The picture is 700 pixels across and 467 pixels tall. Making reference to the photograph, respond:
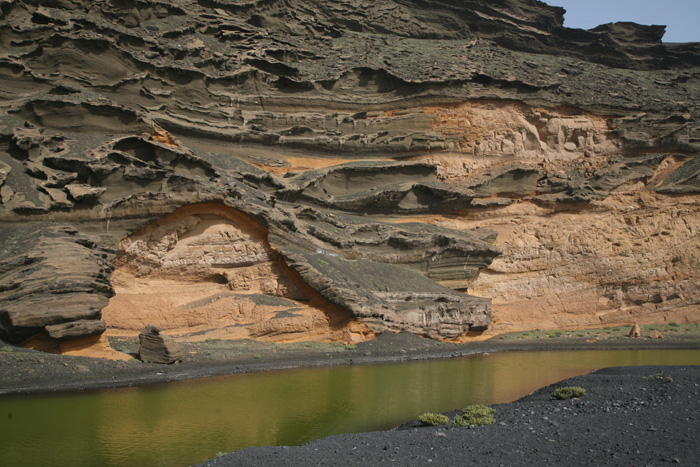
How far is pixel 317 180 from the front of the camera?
108 ft

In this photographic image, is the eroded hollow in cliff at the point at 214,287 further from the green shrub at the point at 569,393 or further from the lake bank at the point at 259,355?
the green shrub at the point at 569,393

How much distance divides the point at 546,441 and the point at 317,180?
2490cm

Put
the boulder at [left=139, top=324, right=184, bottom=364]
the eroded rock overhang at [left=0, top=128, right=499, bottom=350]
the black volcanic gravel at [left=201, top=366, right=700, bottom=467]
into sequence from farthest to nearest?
the eroded rock overhang at [left=0, top=128, right=499, bottom=350]
the boulder at [left=139, top=324, right=184, bottom=364]
the black volcanic gravel at [left=201, top=366, right=700, bottom=467]

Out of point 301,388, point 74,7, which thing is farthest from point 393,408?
point 74,7

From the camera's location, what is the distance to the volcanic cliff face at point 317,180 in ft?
75.6

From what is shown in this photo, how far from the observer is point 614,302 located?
3381 cm

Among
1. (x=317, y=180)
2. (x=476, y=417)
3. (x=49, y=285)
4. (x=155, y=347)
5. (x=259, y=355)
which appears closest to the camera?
(x=476, y=417)

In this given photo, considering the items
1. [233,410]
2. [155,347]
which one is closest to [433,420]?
[233,410]

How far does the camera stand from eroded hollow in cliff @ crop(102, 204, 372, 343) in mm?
22938

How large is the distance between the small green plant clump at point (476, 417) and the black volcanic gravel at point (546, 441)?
229 millimetres

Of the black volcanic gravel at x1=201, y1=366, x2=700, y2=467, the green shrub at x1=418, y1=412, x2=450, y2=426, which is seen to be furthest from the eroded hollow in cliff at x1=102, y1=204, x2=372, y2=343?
the green shrub at x1=418, y1=412, x2=450, y2=426

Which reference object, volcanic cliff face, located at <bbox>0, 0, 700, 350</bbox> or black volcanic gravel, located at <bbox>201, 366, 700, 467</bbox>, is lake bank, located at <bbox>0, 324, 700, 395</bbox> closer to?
volcanic cliff face, located at <bbox>0, 0, 700, 350</bbox>

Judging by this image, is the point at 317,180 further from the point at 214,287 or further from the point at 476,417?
the point at 476,417

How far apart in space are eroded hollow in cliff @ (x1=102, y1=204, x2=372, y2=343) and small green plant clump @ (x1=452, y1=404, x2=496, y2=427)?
1235 centimetres
